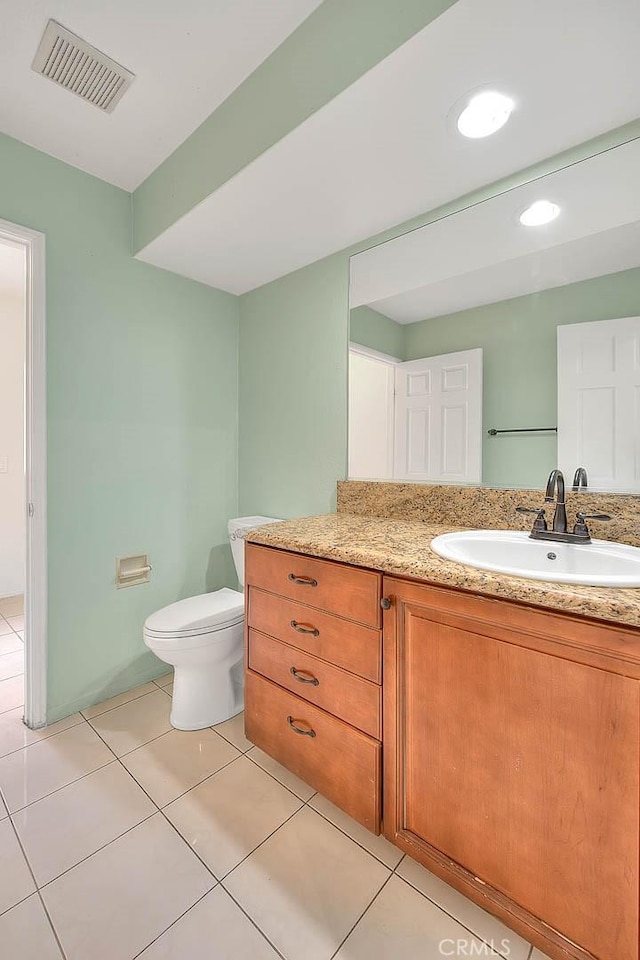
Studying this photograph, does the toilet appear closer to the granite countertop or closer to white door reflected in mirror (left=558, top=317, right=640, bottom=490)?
the granite countertop

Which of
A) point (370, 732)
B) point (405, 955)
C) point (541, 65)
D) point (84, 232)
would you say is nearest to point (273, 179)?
point (541, 65)

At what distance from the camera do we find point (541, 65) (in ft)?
3.27

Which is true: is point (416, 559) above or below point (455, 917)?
above

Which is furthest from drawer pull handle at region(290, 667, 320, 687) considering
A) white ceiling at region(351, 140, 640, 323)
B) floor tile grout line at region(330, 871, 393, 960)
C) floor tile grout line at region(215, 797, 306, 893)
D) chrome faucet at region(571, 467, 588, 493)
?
white ceiling at region(351, 140, 640, 323)

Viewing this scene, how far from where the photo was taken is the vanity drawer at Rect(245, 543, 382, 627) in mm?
1125

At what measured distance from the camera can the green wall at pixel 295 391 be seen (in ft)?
6.38

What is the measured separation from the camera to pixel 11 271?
8.52 ft

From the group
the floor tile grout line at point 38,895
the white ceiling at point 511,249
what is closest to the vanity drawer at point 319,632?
the floor tile grout line at point 38,895

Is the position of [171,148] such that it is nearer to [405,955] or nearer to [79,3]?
[79,3]

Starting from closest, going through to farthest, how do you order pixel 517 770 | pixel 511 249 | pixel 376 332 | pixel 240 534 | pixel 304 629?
pixel 517 770, pixel 304 629, pixel 511 249, pixel 376 332, pixel 240 534

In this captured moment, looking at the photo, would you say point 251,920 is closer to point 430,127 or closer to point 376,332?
point 376,332

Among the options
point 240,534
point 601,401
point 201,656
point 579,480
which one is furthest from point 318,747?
point 601,401

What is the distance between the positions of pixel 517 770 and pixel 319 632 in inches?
23.5

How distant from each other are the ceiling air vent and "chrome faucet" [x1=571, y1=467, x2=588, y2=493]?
1.97 metres
